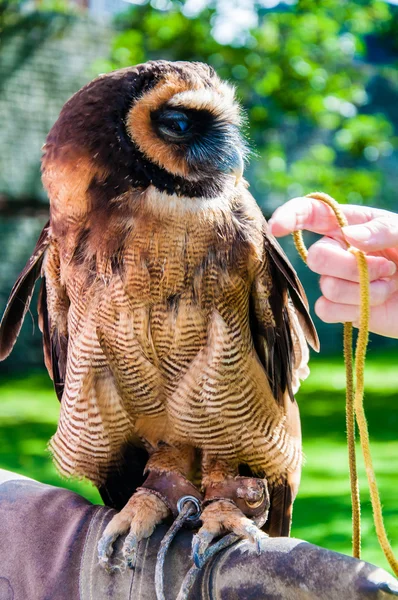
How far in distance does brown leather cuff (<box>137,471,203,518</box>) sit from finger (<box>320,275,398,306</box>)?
777 millimetres

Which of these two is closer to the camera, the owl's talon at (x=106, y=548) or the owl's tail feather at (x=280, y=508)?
the owl's talon at (x=106, y=548)

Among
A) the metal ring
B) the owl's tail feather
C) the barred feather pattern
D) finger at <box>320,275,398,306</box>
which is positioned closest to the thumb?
finger at <box>320,275,398,306</box>

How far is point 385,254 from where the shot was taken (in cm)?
182

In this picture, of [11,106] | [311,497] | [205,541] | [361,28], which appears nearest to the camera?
[205,541]

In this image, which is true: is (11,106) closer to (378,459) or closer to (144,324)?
(378,459)

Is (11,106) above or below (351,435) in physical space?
below

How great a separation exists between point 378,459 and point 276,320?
4.12 metres

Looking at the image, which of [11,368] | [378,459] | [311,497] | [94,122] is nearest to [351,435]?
[94,122]

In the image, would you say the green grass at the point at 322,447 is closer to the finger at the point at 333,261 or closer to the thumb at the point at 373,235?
the finger at the point at 333,261

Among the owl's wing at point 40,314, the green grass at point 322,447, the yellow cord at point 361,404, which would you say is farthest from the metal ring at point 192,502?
the green grass at point 322,447

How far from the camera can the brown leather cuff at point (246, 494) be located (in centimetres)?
211

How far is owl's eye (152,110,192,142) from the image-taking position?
79.0 inches

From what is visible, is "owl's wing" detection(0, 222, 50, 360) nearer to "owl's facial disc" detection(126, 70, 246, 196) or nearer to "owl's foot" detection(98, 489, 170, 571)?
"owl's facial disc" detection(126, 70, 246, 196)

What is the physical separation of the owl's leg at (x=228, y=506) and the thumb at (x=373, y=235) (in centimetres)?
72
